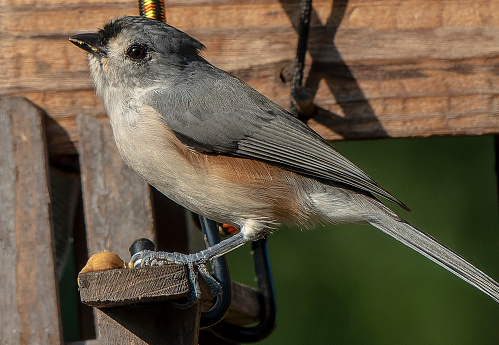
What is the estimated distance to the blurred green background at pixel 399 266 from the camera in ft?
→ 14.1

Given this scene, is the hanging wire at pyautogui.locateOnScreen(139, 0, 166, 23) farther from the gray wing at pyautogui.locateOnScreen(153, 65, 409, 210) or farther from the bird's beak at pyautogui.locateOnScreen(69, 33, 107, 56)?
the gray wing at pyautogui.locateOnScreen(153, 65, 409, 210)

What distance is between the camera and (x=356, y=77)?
304 cm

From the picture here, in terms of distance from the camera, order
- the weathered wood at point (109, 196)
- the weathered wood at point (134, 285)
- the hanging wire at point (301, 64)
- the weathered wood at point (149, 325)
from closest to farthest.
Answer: the weathered wood at point (134, 285) < the weathered wood at point (149, 325) < the weathered wood at point (109, 196) < the hanging wire at point (301, 64)

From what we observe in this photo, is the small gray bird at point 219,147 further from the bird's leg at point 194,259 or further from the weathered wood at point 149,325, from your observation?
the weathered wood at point 149,325

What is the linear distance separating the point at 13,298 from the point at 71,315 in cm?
109

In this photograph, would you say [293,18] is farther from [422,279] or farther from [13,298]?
[422,279]

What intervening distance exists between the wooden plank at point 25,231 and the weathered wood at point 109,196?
14cm

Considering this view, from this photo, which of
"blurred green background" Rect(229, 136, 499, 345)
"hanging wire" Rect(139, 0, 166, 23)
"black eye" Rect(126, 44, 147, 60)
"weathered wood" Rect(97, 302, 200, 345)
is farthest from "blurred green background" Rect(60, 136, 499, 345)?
"weathered wood" Rect(97, 302, 200, 345)

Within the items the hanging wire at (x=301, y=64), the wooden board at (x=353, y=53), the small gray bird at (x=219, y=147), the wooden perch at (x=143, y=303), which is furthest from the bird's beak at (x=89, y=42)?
the wooden perch at (x=143, y=303)

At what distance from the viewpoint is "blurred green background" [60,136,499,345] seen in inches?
170

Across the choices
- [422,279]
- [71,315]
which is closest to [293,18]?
[71,315]

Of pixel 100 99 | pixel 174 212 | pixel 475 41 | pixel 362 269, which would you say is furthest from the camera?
pixel 362 269

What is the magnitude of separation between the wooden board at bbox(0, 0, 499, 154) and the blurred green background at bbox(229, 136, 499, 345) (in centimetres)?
135

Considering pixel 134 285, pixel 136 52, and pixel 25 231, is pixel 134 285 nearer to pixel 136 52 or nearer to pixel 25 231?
pixel 25 231
